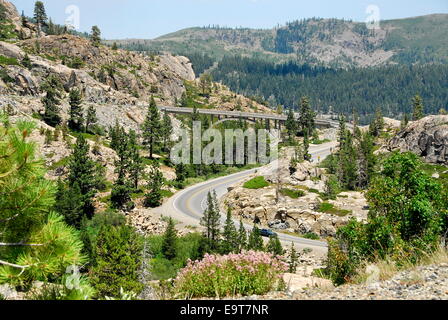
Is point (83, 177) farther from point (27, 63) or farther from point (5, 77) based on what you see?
point (27, 63)

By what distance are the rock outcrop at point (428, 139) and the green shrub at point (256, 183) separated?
3104 cm

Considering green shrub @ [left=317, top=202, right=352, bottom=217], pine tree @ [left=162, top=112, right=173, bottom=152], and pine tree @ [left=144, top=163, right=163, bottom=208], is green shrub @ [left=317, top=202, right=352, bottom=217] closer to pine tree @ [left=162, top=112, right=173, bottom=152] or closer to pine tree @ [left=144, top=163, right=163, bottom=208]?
pine tree @ [left=144, top=163, right=163, bottom=208]

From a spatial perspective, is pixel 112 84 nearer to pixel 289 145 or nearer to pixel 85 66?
pixel 85 66

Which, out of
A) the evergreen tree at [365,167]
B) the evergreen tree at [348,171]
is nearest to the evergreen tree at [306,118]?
the evergreen tree at [348,171]

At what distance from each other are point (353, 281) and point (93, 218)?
5030 cm

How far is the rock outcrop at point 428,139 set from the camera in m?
72.7

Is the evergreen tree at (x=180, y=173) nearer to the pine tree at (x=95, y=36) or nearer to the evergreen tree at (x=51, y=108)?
the evergreen tree at (x=51, y=108)

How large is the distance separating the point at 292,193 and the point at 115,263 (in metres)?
36.4

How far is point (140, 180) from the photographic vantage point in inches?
2729

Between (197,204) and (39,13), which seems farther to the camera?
(39,13)

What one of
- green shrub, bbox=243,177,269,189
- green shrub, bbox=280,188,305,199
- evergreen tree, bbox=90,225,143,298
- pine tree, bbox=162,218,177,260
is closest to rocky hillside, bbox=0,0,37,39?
green shrub, bbox=243,177,269,189

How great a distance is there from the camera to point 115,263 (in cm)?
3155

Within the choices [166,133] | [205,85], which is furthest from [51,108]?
[205,85]

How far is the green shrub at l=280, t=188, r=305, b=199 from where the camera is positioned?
6021 cm
